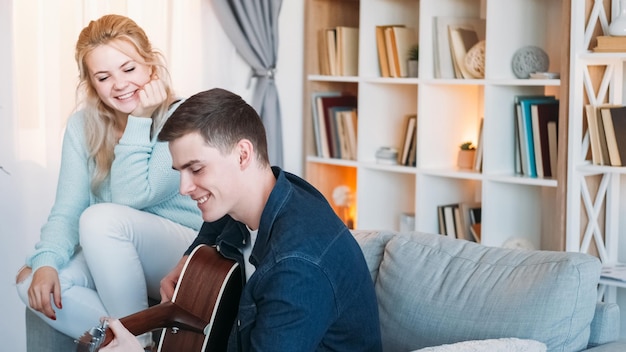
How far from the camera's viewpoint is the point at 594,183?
326 cm

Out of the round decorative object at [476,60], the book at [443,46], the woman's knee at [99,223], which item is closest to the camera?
the woman's knee at [99,223]

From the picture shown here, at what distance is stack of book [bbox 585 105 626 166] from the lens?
10.1ft

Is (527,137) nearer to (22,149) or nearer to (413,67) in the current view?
(413,67)

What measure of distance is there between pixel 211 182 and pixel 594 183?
1834 mm

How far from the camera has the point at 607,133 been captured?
309 centimetres

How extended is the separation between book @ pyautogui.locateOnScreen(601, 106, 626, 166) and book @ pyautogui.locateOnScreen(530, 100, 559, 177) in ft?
0.91

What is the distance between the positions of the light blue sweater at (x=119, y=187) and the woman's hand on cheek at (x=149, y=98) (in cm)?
7

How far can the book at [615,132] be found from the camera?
3066 millimetres

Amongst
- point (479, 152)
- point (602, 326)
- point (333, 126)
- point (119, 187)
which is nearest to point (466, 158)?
point (479, 152)

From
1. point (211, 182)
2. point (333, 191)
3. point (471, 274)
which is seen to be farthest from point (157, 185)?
point (333, 191)

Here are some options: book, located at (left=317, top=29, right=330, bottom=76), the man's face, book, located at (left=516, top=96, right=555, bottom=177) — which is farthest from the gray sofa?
book, located at (left=317, top=29, right=330, bottom=76)

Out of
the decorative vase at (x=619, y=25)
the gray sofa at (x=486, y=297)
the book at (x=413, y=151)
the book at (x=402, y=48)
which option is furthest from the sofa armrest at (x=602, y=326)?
the book at (x=402, y=48)

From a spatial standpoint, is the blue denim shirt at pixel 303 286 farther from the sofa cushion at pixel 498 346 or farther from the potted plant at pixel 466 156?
the potted plant at pixel 466 156

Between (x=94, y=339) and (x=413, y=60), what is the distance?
2.39 metres
